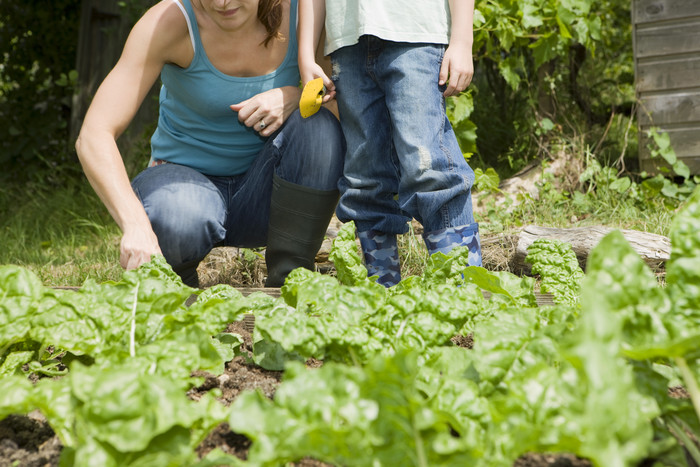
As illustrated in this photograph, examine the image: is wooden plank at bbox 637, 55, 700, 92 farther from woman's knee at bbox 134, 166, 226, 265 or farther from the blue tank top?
woman's knee at bbox 134, 166, 226, 265

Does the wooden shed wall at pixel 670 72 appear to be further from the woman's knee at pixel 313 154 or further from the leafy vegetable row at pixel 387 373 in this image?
the leafy vegetable row at pixel 387 373

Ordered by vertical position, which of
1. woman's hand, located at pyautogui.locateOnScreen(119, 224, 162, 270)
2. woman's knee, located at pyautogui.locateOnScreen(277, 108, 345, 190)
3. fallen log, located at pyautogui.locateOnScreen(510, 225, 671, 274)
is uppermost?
woman's knee, located at pyautogui.locateOnScreen(277, 108, 345, 190)

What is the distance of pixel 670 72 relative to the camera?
388 centimetres

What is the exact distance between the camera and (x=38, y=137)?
18.5ft

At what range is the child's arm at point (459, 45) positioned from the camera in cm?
192

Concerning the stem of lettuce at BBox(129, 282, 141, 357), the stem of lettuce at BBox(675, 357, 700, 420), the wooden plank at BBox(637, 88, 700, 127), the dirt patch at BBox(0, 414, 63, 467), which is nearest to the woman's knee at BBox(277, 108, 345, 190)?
the stem of lettuce at BBox(129, 282, 141, 357)

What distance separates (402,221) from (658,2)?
2.70m

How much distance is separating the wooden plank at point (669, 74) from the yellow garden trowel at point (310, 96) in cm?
275

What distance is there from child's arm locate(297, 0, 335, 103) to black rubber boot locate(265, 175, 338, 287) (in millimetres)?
301

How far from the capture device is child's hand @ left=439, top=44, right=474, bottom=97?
193 centimetres

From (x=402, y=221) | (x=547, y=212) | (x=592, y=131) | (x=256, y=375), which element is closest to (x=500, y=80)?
(x=592, y=131)

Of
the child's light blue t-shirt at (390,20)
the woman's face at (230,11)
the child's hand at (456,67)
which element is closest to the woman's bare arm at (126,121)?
the woman's face at (230,11)

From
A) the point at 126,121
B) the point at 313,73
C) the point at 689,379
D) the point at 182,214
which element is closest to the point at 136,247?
the point at 182,214

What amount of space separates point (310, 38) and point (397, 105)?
1.09ft
